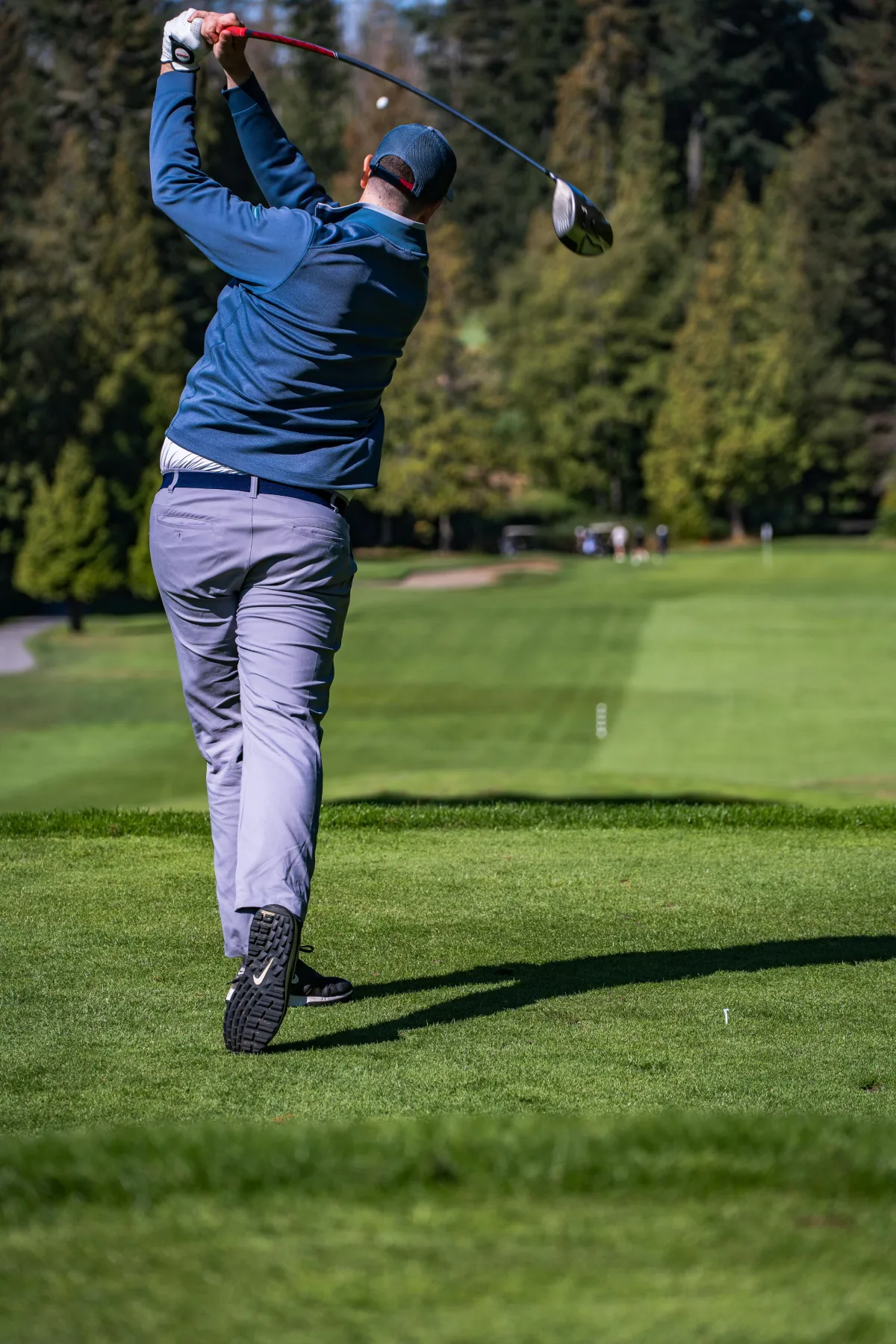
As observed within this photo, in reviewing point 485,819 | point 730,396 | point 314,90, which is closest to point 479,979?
point 485,819

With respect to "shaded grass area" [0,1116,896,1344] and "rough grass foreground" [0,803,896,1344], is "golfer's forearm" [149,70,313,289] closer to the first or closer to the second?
"rough grass foreground" [0,803,896,1344]

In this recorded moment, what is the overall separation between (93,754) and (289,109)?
178ft

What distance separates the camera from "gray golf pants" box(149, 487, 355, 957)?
4.05 metres

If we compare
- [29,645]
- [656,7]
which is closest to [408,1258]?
[29,645]

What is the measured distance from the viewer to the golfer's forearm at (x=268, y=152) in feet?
14.1

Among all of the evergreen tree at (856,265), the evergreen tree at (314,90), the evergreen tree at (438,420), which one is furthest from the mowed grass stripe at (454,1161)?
the evergreen tree at (314,90)

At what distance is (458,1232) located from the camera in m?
2.15

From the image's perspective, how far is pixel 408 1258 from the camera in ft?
6.77

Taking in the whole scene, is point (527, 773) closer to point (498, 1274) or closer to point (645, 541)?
point (498, 1274)

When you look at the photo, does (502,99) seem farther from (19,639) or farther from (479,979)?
(479,979)

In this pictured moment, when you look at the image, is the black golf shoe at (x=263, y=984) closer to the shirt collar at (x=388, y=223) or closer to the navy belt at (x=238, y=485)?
the navy belt at (x=238, y=485)

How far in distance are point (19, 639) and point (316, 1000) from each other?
131 feet

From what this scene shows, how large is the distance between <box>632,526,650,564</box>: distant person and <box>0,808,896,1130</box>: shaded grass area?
1800 inches

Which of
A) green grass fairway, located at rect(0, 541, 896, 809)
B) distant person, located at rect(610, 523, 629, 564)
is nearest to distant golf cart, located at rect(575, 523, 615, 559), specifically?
distant person, located at rect(610, 523, 629, 564)
